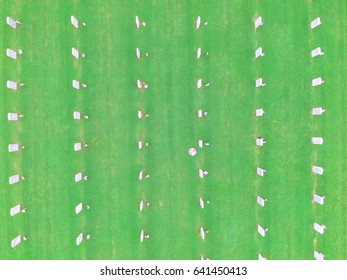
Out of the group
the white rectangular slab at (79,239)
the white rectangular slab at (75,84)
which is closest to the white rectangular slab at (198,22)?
the white rectangular slab at (75,84)

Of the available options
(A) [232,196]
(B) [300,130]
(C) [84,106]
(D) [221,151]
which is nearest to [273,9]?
(B) [300,130]

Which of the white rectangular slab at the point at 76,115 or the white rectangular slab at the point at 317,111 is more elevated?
the white rectangular slab at the point at 76,115

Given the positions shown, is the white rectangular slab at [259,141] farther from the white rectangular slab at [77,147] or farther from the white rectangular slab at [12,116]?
the white rectangular slab at [12,116]

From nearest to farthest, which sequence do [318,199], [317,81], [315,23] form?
[315,23]
[317,81]
[318,199]

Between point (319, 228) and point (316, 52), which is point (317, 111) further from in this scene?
point (319, 228)

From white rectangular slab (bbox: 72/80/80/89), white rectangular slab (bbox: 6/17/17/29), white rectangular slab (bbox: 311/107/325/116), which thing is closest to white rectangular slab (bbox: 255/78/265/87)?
white rectangular slab (bbox: 311/107/325/116)

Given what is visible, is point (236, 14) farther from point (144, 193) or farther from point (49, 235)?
point (49, 235)

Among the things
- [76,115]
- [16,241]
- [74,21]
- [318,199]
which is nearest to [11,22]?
[74,21]

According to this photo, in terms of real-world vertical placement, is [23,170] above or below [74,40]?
below

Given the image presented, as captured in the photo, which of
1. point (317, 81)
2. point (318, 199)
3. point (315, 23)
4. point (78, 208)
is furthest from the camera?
point (78, 208)
